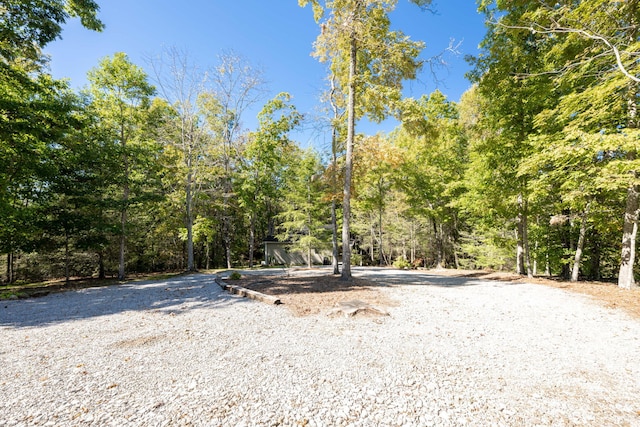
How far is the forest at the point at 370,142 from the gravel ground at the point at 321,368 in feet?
16.9

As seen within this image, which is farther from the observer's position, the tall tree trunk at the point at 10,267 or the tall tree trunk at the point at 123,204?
the tall tree trunk at the point at 10,267

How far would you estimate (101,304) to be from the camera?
722 centimetres

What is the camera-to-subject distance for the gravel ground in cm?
244

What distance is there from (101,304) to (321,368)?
7311mm

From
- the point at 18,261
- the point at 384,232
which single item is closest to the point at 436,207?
the point at 384,232

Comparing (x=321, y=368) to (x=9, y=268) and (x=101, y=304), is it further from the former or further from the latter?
(x=9, y=268)

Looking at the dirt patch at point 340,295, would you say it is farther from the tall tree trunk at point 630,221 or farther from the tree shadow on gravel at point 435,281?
Answer: the tree shadow on gravel at point 435,281

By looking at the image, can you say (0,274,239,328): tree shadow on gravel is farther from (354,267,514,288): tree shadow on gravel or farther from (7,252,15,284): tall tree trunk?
(7,252,15,284): tall tree trunk

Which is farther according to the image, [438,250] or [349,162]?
[438,250]

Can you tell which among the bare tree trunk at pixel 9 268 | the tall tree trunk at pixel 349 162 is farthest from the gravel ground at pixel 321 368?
the bare tree trunk at pixel 9 268

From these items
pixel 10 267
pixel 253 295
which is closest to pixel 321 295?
pixel 253 295

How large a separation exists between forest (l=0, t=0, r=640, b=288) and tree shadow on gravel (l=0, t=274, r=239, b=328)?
3641 mm

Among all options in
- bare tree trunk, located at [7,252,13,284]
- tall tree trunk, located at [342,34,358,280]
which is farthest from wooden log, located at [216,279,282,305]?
bare tree trunk, located at [7,252,13,284]

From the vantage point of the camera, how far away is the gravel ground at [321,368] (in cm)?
244
